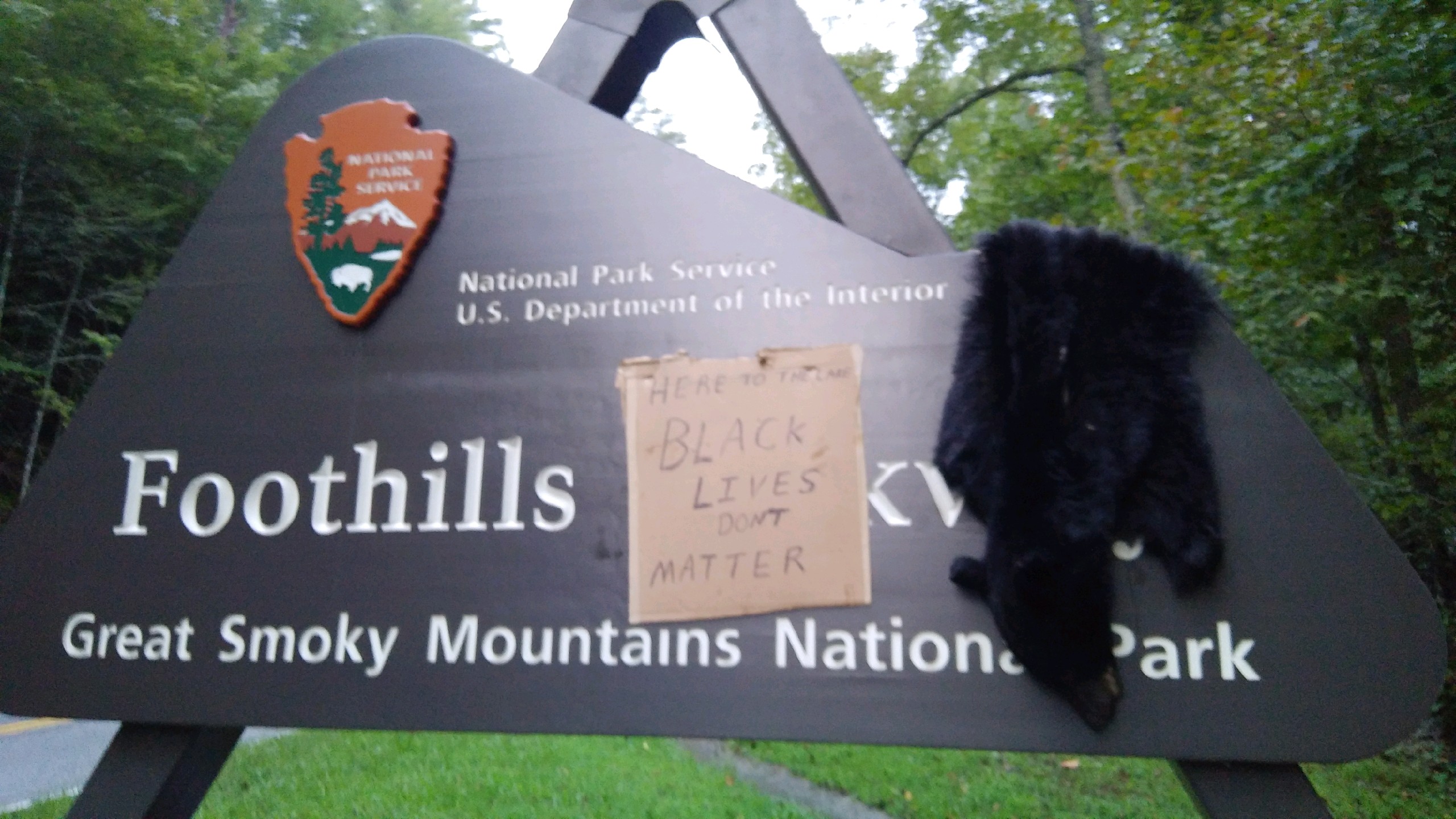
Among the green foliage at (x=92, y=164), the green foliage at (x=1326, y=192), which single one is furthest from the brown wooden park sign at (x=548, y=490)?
the green foliage at (x=92, y=164)

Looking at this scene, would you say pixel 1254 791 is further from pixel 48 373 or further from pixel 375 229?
pixel 48 373

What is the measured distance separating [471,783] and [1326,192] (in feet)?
19.5

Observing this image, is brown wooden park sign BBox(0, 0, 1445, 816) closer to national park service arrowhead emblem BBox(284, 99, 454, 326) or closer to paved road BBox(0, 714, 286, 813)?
national park service arrowhead emblem BBox(284, 99, 454, 326)

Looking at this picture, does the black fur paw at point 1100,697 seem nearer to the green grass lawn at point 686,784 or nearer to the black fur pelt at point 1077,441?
the black fur pelt at point 1077,441

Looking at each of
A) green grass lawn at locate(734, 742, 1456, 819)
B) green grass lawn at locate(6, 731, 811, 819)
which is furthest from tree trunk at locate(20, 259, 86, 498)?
green grass lawn at locate(734, 742, 1456, 819)

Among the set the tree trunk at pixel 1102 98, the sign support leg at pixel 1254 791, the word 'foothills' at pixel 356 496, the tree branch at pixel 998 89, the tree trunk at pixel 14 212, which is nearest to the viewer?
the sign support leg at pixel 1254 791

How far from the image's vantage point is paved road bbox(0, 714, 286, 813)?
6.32 metres

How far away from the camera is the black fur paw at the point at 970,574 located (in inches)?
63.6

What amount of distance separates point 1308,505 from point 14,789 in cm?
792

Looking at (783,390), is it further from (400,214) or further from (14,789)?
(14,789)

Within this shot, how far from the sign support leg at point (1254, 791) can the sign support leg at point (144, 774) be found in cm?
185

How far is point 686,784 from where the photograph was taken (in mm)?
6023

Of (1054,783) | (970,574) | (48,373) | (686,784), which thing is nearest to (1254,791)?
(970,574)

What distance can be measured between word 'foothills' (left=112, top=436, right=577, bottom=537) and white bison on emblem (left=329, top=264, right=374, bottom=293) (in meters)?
0.35
